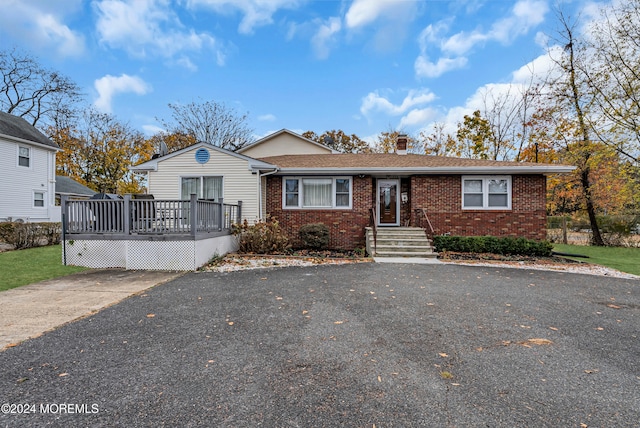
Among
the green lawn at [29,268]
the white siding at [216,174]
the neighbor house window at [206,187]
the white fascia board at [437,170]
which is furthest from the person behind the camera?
the neighbor house window at [206,187]

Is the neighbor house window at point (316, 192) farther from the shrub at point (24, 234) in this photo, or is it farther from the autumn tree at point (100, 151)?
the autumn tree at point (100, 151)

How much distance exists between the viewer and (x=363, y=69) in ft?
58.7

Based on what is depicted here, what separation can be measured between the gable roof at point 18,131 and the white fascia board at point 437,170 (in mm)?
16106

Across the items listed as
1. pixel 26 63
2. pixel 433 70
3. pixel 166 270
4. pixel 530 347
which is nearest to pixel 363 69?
pixel 433 70

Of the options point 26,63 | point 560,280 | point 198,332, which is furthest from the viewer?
point 26,63

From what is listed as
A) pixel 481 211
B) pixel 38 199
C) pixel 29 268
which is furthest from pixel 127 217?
pixel 38 199

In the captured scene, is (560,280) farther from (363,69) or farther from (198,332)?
(363,69)

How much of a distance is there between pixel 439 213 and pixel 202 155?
930 centimetres

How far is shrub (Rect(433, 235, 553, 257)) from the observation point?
10.1 m

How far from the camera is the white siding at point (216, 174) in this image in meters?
11.3

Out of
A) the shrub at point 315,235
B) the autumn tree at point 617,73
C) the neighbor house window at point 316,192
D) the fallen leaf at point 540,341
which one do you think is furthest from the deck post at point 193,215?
the autumn tree at point 617,73

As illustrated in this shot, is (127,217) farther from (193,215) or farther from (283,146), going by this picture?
(283,146)

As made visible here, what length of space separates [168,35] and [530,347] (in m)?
17.0

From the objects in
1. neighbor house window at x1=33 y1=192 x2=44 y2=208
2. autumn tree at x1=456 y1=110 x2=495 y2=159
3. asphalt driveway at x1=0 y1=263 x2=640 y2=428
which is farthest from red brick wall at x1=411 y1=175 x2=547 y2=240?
neighbor house window at x1=33 y1=192 x2=44 y2=208
